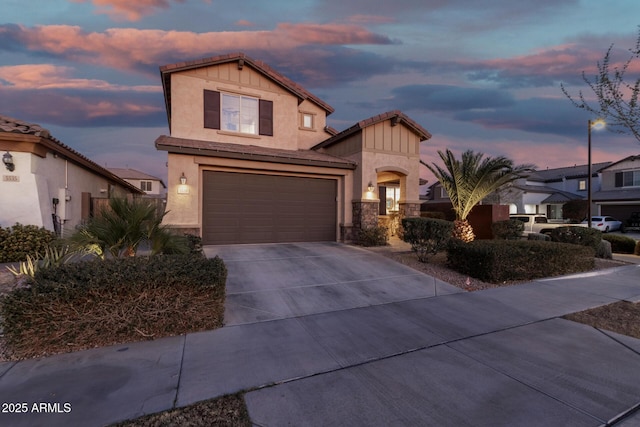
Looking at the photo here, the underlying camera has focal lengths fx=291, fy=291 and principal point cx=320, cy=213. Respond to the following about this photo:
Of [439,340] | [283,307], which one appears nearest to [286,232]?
[283,307]

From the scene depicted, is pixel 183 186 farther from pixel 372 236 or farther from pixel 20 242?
pixel 372 236

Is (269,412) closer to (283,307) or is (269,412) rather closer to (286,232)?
(283,307)

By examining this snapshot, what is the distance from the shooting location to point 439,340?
4.13 metres

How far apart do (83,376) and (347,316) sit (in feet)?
11.7

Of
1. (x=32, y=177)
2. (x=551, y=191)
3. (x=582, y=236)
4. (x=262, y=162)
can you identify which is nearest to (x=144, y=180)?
(x=32, y=177)

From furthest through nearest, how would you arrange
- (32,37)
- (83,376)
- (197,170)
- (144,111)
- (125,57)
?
1. (144,111)
2. (125,57)
3. (32,37)
4. (197,170)
5. (83,376)

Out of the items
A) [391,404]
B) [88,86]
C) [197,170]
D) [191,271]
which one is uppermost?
[88,86]

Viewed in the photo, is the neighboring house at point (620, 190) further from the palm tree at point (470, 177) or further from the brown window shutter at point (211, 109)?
the brown window shutter at point (211, 109)

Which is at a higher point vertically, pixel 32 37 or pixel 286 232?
pixel 32 37

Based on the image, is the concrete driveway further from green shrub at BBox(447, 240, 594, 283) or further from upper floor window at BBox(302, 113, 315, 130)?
upper floor window at BBox(302, 113, 315, 130)

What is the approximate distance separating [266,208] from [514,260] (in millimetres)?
8179

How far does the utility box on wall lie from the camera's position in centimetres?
1334

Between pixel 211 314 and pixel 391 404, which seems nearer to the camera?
pixel 391 404

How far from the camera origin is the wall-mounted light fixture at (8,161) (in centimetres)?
797
